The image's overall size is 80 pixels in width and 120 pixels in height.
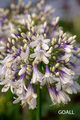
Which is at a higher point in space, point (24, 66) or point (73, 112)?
point (24, 66)

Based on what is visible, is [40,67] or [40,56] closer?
[40,56]

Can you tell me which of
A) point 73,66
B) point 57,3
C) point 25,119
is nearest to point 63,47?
point 73,66

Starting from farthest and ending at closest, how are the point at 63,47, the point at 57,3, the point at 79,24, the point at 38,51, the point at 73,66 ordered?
1. the point at 57,3
2. the point at 79,24
3. the point at 73,66
4. the point at 63,47
5. the point at 38,51

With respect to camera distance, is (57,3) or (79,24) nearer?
(79,24)

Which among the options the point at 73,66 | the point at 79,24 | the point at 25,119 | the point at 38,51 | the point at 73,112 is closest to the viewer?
the point at 38,51

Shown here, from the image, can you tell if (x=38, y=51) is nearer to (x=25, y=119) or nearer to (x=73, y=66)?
(x=73, y=66)

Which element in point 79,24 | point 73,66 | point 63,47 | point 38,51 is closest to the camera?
point 38,51

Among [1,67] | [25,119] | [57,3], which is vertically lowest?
[25,119]

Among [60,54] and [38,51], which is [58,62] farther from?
[38,51]

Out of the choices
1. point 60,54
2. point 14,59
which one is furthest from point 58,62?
point 14,59
